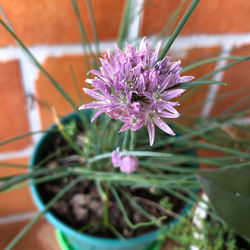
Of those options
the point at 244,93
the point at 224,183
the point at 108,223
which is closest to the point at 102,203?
the point at 108,223

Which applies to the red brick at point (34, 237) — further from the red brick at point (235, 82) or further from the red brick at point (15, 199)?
the red brick at point (235, 82)

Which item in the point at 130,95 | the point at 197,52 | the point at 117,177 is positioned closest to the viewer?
the point at 130,95

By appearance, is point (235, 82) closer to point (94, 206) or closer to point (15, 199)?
point (94, 206)

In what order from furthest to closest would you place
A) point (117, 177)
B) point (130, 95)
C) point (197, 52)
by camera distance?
point (197, 52) < point (117, 177) < point (130, 95)

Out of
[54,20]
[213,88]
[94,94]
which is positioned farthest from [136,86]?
[213,88]

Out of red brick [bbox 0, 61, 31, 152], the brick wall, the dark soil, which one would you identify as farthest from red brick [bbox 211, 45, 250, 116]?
red brick [bbox 0, 61, 31, 152]

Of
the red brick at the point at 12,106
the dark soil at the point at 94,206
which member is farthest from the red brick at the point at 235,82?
the red brick at the point at 12,106

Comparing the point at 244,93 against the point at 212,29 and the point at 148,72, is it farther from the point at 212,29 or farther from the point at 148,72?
the point at 148,72
